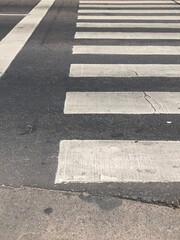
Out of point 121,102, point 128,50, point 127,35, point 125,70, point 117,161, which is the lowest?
point 127,35

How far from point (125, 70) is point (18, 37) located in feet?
11.3

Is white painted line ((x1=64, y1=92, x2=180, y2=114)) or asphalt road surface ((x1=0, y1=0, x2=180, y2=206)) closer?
asphalt road surface ((x1=0, y1=0, x2=180, y2=206))

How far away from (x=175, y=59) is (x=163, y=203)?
4935 mm

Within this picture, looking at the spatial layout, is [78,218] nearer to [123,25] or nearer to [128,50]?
[128,50]

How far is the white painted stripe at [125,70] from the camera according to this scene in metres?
7.12

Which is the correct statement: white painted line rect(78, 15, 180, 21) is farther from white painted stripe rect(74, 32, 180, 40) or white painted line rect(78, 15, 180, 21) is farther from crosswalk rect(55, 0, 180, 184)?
white painted stripe rect(74, 32, 180, 40)

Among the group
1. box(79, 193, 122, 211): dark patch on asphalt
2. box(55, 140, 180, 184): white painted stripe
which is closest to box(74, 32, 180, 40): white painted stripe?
box(55, 140, 180, 184): white painted stripe

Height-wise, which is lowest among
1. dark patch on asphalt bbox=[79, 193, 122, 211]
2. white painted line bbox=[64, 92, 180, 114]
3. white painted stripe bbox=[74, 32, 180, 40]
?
white painted stripe bbox=[74, 32, 180, 40]

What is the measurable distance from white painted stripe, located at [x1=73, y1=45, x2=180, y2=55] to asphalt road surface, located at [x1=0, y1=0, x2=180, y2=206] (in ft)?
0.07

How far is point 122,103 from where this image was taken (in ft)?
19.1

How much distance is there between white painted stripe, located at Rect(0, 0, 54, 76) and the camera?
798cm

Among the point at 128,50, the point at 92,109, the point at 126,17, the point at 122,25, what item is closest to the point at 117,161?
the point at 92,109

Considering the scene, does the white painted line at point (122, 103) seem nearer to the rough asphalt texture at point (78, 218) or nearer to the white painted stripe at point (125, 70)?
the white painted stripe at point (125, 70)

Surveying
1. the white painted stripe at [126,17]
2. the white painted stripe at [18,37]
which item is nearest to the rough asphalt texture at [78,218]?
the white painted stripe at [18,37]
